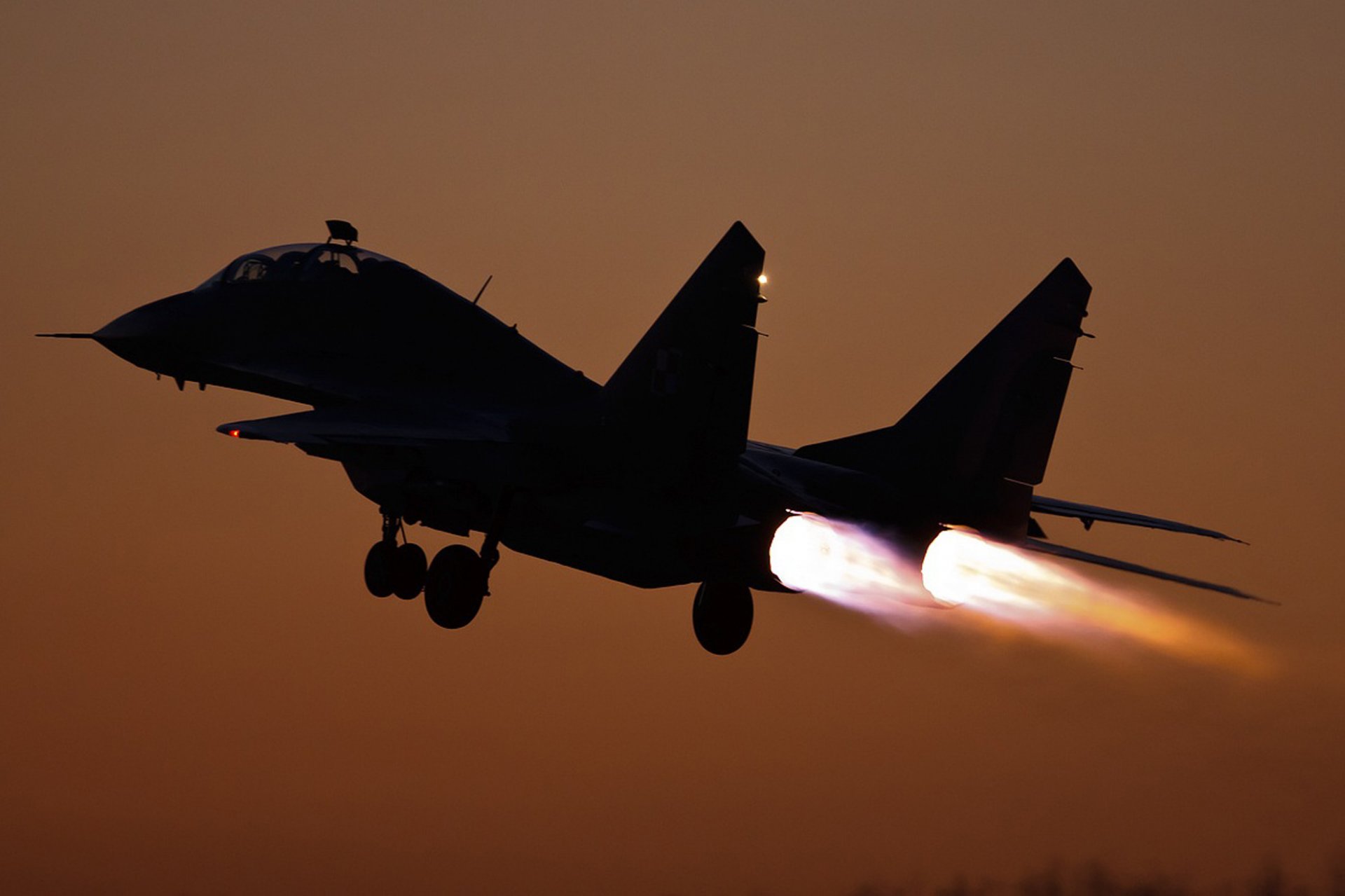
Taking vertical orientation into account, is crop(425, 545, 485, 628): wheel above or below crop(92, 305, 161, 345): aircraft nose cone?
below

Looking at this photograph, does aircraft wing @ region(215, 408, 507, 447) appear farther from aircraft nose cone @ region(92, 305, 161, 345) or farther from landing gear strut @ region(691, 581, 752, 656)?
aircraft nose cone @ region(92, 305, 161, 345)

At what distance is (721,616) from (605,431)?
270 centimetres

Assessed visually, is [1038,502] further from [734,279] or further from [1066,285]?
[734,279]

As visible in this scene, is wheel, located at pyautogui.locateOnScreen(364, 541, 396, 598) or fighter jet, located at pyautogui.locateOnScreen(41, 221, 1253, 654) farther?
wheel, located at pyautogui.locateOnScreen(364, 541, 396, 598)

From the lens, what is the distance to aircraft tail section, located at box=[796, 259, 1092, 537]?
23.8 m

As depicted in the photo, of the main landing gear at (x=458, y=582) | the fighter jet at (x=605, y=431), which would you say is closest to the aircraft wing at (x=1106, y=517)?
the fighter jet at (x=605, y=431)

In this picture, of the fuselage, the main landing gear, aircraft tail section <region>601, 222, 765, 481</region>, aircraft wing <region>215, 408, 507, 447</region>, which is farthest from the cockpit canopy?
aircraft tail section <region>601, 222, 765, 481</region>

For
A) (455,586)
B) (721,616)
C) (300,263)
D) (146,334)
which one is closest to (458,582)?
(455,586)

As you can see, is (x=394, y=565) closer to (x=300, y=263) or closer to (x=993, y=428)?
(x=300, y=263)

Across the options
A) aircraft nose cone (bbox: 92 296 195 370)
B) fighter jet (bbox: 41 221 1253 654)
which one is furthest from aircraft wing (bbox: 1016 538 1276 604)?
aircraft nose cone (bbox: 92 296 195 370)

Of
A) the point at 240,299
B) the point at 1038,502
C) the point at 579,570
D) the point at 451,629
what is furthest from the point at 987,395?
the point at 240,299

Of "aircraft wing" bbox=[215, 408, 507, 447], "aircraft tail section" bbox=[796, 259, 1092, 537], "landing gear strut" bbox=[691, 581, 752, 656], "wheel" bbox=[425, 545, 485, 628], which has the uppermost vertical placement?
"aircraft tail section" bbox=[796, 259, 1092, 537]

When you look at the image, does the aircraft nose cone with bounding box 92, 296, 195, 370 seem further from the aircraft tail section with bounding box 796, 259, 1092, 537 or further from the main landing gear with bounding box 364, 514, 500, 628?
the aircraft tail section with bounding box 796, 259, 1092, 537

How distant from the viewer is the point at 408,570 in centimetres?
2572
